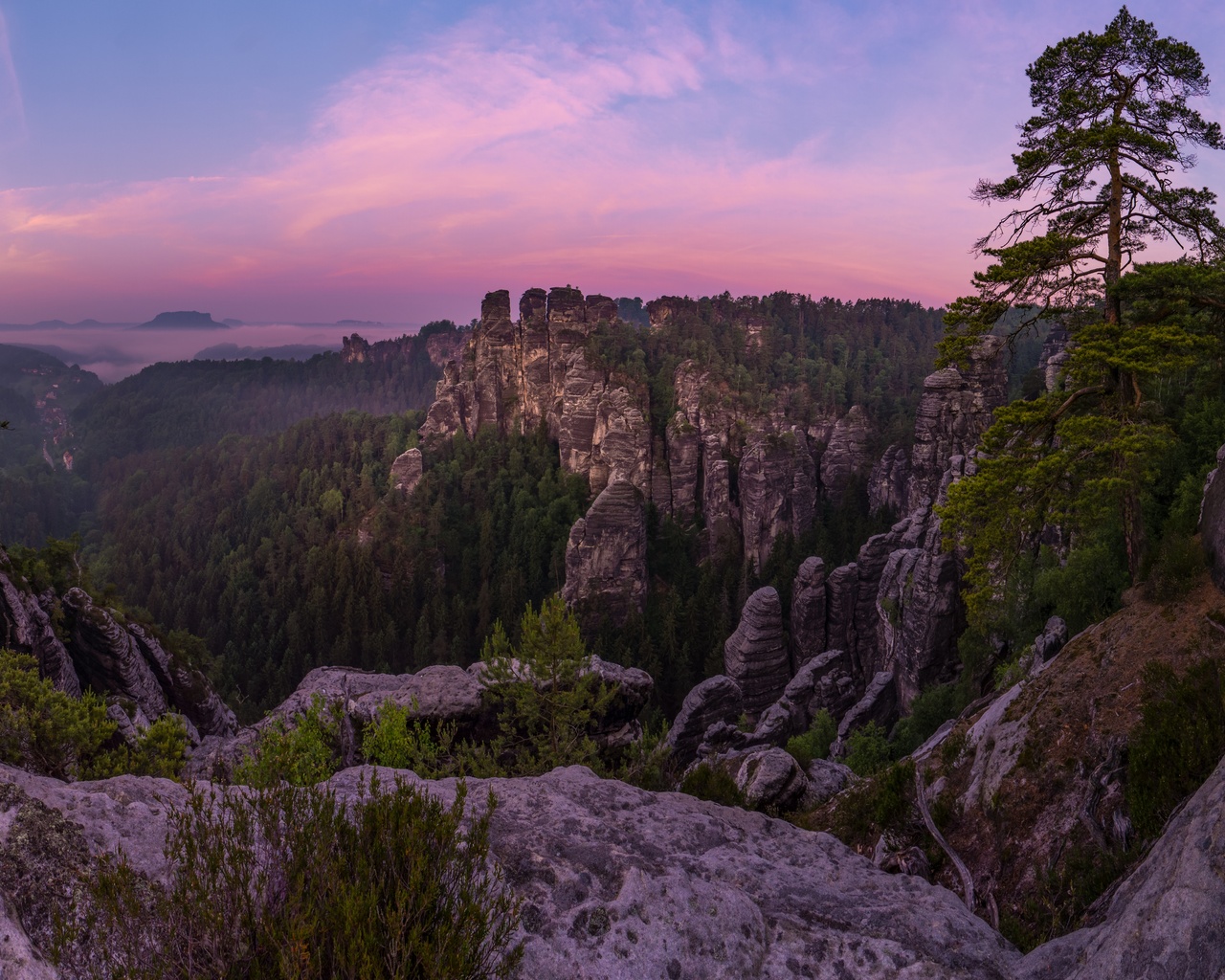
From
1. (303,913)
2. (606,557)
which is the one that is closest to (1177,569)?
(303,913)

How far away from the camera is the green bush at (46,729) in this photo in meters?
12.5

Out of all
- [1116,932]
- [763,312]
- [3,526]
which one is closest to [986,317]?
[1116,932]

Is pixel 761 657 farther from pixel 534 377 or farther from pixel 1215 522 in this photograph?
pixel 534 377

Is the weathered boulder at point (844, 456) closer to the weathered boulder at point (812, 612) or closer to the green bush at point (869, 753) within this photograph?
the weathered boulder at point (812, 612)

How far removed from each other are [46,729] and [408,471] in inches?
3414

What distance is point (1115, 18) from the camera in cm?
1394

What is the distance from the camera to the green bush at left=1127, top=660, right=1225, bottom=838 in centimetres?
766

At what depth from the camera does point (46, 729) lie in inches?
522

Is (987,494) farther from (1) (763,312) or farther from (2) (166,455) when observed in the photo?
(2) (166,455)

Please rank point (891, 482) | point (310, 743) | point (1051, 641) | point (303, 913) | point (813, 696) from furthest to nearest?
1. point (891, 482)
2. point (813, 696)
3. point (1051, 641)
4. point (310, 743)
5. point (303, 913)

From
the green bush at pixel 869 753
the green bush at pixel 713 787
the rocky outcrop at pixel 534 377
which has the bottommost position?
the green bush at pixel 869 753

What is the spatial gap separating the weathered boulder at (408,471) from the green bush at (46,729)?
82.8 metres

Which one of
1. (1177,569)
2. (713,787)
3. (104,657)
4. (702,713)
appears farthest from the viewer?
(702,713)

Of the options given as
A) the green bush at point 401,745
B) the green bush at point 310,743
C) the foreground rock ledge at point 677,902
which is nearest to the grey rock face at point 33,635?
the green bush at point 310,743
